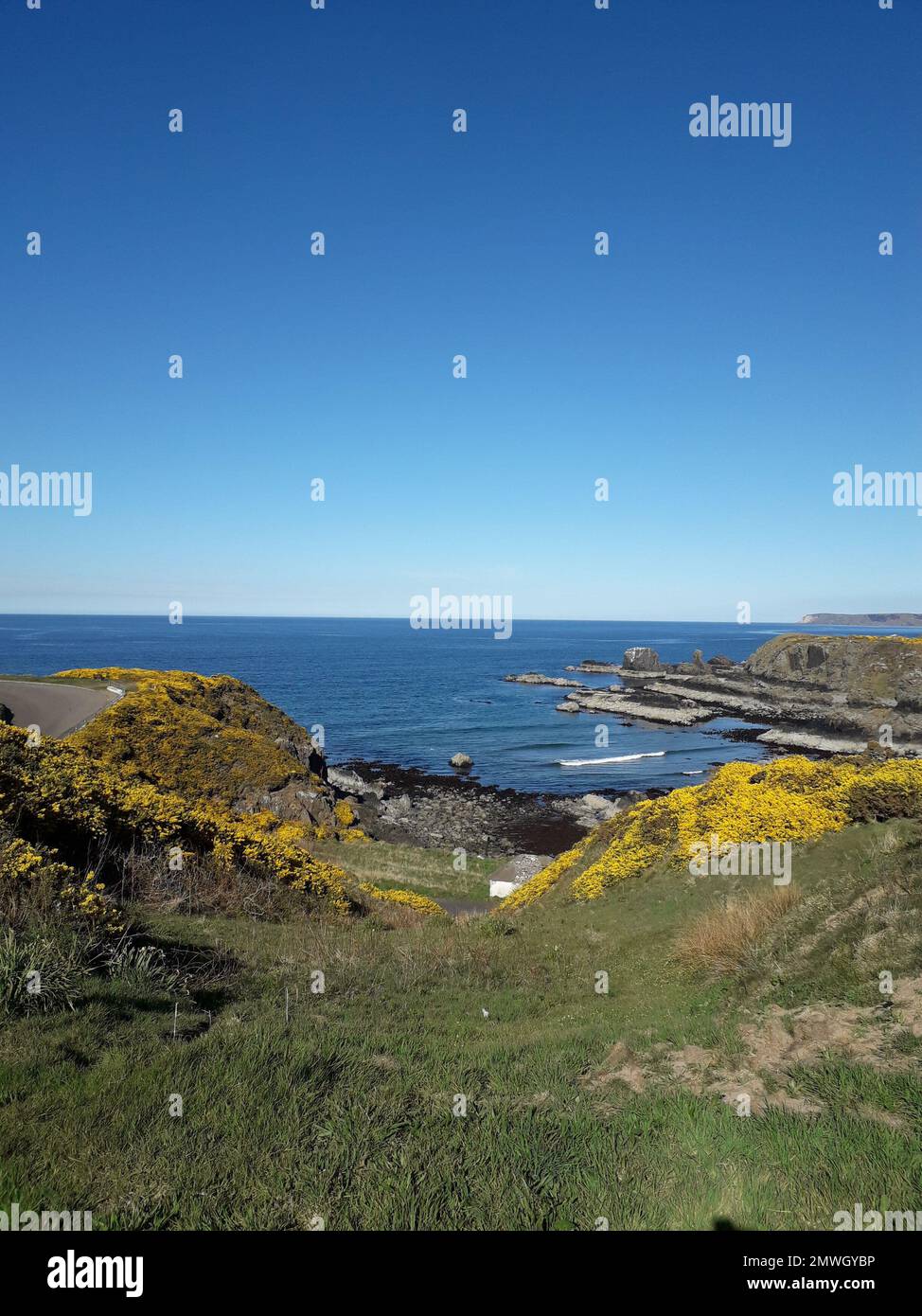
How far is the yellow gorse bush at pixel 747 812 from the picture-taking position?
16.1 meters

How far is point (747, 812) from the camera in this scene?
17875mm

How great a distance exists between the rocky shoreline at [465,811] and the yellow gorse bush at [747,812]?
19715mm

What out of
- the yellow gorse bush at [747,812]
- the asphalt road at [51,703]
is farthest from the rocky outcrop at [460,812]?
the yellow gorse bush at [747,812]

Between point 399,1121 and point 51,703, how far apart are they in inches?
1414

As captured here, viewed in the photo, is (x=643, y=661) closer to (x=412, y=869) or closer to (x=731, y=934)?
(x=412, y=869)

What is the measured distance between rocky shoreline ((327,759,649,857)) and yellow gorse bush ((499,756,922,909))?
19.7 m

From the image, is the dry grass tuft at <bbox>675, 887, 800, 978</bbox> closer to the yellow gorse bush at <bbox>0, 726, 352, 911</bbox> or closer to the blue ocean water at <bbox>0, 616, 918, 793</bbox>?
the yellow gorse bush at <bbox>0, 726, 352, 911</bbox>

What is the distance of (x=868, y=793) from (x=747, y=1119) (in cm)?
1242

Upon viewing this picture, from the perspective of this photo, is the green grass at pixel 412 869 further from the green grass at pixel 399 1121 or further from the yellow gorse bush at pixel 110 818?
the green grass at pixel 399 1121

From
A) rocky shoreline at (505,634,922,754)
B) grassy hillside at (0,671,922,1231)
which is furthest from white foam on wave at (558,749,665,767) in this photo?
grassy hillside at (0,671,922,1231)

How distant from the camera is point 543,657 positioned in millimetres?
183750

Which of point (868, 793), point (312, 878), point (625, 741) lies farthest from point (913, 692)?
point (312, 878)

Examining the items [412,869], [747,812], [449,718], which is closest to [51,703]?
[412,869]

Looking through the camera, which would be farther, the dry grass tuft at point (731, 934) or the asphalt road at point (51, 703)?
the asphalt road at point (51, 703)
